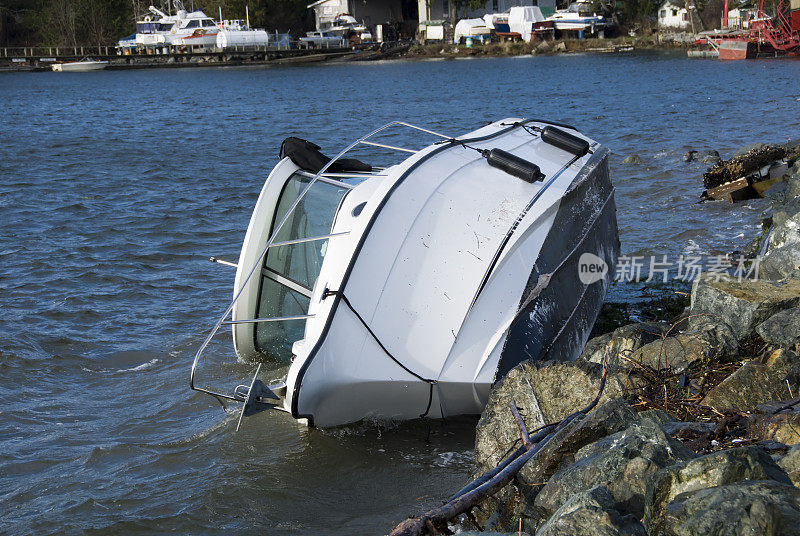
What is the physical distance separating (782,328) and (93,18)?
8954 centimetres

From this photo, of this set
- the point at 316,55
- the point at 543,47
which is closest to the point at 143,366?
the point at 543,47

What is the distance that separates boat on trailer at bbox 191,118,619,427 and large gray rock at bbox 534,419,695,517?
1960 millimetres

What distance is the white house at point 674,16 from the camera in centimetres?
6625

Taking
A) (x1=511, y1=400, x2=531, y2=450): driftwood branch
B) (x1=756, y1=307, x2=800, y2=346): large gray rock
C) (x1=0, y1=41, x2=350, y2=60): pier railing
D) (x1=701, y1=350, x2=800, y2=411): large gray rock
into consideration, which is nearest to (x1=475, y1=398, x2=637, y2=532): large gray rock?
(x1=511, y1=400, x2=531, y2=450): driftwood branch

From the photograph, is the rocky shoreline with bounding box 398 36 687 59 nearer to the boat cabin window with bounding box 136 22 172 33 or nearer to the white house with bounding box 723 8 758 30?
the white house with bounding box 723 8 758 30

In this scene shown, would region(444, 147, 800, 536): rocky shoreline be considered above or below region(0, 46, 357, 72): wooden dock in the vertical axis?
below

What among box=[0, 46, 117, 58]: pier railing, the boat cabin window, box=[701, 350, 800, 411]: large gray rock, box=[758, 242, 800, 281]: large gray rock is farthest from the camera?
box=[0, 46, 117, 58]: pier railing

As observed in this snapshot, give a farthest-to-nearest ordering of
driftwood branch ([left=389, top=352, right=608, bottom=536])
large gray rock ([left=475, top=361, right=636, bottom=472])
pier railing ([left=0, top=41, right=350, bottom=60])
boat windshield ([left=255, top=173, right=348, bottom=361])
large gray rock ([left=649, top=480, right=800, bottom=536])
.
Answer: pier railing ([left=0, top=41, right=350, bottom=60]), boat windshield ([left=255, top=173, right=348, bottom=361]), large gray rock ([left=475, top=361, right=636, bottom=472]), driftwood branch ([left=389, top=352, right=608, bottom=536]), large gray rock ([left=649, top=480, right=800, bottom=536])

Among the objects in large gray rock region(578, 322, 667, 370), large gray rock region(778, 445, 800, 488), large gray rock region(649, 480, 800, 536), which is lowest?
large gray rock region(578, 322, 667, 370)

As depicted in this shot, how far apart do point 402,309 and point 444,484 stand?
121 centimetres

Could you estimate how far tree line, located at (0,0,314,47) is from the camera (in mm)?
81750

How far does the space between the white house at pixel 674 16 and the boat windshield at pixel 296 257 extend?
66.2 metres

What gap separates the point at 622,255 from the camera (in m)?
10.8

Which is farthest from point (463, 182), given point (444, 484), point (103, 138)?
point (103, 138)
